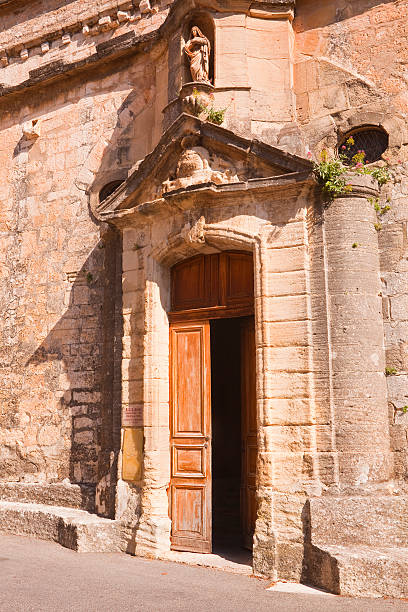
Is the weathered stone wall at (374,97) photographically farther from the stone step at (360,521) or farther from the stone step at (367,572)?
the stone step at (367,572)

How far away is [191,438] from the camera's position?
645 cm

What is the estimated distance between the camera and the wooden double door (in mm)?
6320

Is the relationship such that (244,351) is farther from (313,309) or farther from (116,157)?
(116,157)

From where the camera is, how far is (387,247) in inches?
235

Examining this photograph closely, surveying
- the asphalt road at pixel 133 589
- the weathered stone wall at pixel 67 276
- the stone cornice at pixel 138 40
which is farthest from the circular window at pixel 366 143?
the asphalt road at pixel 133 589

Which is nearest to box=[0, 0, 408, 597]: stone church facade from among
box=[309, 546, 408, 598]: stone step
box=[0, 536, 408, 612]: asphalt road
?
box=[309, 546, 408, 598]: stone step

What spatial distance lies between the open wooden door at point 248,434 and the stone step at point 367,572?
1429 mm

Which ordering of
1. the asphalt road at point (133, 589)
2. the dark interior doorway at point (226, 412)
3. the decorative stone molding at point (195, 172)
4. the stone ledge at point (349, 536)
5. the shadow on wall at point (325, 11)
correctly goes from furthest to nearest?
the dark interior doorway at point (226, 412), the shadow on wall at point (325, 11), the decorative stone molding at point (195, 172), the stone ledge at point (349, 536), the asphalt road at point (133, 589)

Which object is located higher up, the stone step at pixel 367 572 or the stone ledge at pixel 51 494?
the stone ledge at pixel 51 494

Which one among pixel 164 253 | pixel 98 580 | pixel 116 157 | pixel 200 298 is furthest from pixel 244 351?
pixel 116 157

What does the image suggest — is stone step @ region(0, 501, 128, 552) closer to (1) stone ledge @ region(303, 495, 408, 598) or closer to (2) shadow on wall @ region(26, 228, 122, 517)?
(2) shadow on wall @ region(26, 228, 122, 517)

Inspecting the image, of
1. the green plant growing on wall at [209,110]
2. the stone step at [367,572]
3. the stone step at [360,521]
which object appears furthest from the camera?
the green plant growing on wall at [209,110]

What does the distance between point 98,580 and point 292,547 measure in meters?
1.62

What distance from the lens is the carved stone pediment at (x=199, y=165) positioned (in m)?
6.06
